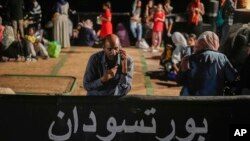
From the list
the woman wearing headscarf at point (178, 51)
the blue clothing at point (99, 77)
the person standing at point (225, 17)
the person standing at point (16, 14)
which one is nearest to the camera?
the blue clothing at point (99, 77)

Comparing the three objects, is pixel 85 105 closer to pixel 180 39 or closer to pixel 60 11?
pixel 180 39

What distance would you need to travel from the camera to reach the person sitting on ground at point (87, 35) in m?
17.2

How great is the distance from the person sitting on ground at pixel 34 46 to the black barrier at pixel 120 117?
9.99 m

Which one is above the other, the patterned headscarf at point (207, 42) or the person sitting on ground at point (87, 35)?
the patterned headscarf at point (207, 42)

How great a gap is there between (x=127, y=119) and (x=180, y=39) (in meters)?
7.40

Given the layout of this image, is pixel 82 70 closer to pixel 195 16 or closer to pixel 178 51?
pixel 178 51

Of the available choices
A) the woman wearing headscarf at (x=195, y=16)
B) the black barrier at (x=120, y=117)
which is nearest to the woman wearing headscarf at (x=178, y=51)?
the woman wearing headscarf at (x=195, y=16)

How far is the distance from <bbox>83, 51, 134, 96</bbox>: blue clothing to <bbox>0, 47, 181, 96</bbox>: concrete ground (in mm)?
4766

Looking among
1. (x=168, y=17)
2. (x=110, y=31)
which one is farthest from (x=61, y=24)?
(x=168, y=17)

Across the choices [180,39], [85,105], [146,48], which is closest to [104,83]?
[85,105]

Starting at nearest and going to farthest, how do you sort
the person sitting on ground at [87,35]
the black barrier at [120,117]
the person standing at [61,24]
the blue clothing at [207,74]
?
1. the black barrier at [120,117]
2. the blue clothing at [207,74]
3. the person standing at [61,24]
4. the person sitting on ground at [87,35]

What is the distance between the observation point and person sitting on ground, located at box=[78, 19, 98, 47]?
17.2 metres

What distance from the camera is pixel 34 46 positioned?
14773mm

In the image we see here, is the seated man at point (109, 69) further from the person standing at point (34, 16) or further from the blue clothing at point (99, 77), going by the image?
the person standing at point (34, 16)
